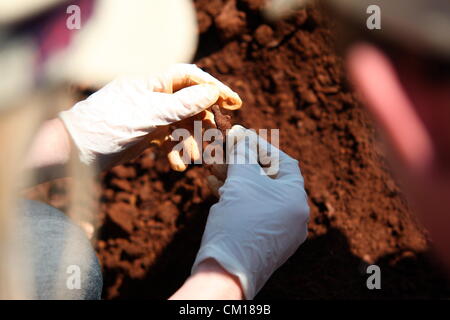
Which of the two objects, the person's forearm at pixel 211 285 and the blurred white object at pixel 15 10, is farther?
the person's forearm at pixel 211 285

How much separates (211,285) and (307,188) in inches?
33.7

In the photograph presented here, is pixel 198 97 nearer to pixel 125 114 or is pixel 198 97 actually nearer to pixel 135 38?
pixel 125 114

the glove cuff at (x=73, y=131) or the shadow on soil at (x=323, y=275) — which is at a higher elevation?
the glove cuff at (x=73, y=131)

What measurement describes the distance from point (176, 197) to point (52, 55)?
92 cm

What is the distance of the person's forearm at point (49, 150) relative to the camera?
124cm

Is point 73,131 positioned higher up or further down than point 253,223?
higher up

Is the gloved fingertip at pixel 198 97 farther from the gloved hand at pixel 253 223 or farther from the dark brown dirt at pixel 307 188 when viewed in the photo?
the dark brown dirt at pixel 307 188

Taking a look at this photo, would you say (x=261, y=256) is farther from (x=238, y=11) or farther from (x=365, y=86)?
(x=238, y=11)

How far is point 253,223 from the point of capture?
3.71 ft

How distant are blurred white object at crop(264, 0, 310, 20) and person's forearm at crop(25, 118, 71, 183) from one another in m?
1.04

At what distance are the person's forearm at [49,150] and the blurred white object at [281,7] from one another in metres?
1.04

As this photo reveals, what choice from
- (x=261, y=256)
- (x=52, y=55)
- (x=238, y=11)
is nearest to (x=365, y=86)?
(x=261, y=256)

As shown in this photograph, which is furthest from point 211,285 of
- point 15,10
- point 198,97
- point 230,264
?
point 15,10

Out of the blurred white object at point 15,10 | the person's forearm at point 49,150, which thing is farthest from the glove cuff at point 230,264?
the blurred white object at point 15,10
